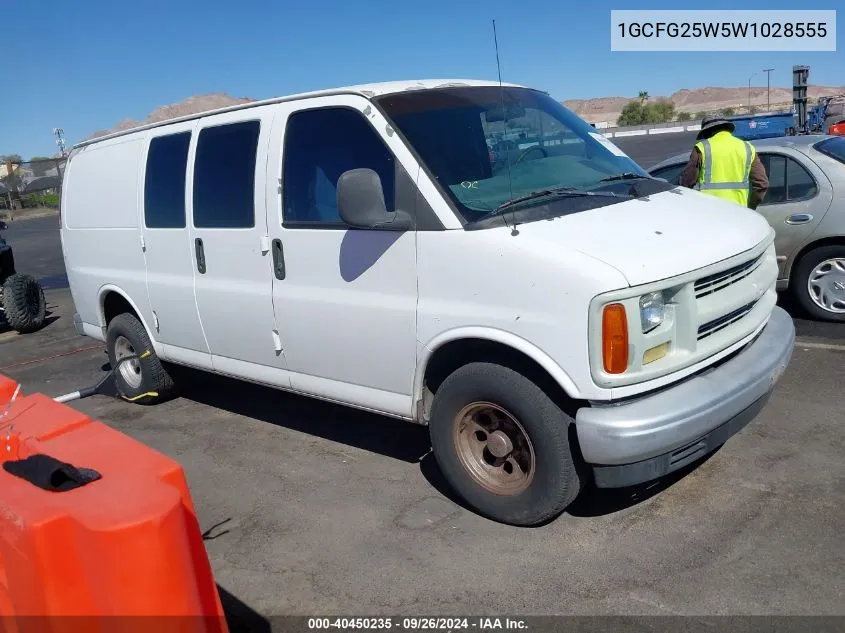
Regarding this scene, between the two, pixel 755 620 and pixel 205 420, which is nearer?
pixel 755 620

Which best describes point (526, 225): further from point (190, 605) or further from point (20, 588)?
point (20, 588)

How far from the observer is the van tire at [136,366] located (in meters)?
6.19

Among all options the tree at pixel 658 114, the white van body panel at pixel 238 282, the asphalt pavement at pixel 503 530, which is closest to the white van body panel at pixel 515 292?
the asphalt pavement at pixel 503 530

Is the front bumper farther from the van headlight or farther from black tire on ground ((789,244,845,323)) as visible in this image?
black tire on ground ((789,244,845,323))

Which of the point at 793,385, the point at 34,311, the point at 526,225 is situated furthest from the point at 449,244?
the point at 34,311

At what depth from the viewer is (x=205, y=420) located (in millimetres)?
6043

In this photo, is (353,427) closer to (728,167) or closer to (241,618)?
(241,618)

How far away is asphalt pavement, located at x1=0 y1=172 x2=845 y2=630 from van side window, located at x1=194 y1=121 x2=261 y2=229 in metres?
1.57

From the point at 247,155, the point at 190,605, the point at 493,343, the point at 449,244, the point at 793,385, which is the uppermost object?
the point at 247,155

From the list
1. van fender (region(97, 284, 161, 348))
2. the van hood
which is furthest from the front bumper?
van fender (region(97, 284, 161, 348))

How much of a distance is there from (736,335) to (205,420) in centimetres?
397

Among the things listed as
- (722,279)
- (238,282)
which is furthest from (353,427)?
(722,279)

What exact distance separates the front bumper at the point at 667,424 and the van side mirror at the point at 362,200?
136cm

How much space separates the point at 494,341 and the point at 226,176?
2.34 meters
